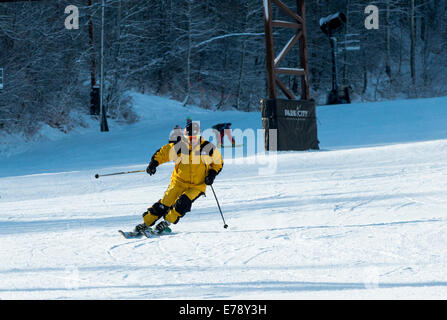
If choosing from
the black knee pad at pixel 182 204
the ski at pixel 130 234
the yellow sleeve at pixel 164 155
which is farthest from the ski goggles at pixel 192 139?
the ski at pixel 130 234

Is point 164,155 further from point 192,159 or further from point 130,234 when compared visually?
point 130,234

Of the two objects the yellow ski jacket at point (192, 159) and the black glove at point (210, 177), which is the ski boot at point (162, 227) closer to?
the yellow ski jacket at point (192, 159)

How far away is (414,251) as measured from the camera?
4.81m

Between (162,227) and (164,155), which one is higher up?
(164,155)

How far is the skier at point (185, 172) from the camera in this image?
6117mm

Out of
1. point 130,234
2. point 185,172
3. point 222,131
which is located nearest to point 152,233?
point 130,234

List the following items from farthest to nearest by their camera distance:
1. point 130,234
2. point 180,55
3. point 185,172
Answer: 1. point 180,55
2. point 185,172
3. point 130,234

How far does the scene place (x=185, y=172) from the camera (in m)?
6.22

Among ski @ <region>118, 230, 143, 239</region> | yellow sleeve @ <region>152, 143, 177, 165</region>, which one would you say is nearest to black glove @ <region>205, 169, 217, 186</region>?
yellow sleeve @ <region>152, 143, 177, 165</region>

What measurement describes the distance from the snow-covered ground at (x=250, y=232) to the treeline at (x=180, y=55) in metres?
6.78

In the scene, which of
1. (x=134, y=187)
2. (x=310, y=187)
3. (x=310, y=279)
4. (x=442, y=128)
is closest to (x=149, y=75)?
(x=442, y=128)

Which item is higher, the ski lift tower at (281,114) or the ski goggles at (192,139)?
the ski lift tower at (281,114)

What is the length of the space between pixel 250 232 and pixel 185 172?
0.95 meters
